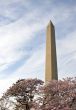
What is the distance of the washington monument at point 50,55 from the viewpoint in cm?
5175

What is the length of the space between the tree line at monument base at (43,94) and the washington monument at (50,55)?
7.99m

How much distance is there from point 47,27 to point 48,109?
71.3ft

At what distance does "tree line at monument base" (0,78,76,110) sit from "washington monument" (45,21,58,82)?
799cm

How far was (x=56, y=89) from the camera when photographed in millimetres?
37062

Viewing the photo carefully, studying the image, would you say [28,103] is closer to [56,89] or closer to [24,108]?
[24,108]

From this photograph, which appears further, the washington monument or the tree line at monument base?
the washington monument

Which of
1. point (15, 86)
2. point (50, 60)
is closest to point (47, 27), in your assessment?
point (50, 60)

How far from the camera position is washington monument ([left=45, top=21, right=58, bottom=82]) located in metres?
51.8

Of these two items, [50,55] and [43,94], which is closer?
[43,94]

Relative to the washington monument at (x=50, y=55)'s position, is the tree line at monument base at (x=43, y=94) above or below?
below

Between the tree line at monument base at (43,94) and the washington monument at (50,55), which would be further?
the washington monument at (50,55)

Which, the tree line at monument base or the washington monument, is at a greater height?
the washington monument

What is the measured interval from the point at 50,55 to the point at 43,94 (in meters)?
15.5

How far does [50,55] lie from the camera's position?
5266 centimetres
